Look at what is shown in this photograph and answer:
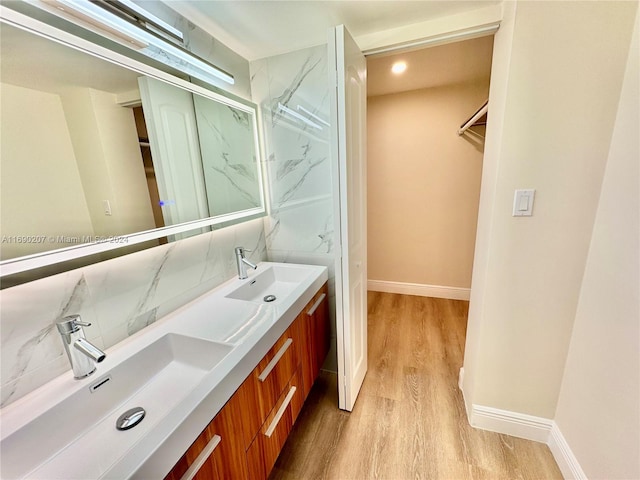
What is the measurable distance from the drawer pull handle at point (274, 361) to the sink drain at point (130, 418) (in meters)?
0.38

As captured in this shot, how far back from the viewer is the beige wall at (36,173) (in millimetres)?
728

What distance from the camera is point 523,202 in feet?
3.97

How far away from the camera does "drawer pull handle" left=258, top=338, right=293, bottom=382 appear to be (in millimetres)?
1006

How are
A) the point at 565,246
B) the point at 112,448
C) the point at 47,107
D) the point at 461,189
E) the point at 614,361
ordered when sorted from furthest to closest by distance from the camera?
the point at 461,189 < the point at 565,246 < the point at 614,361 < the point at 47,107 < the point at 112,448

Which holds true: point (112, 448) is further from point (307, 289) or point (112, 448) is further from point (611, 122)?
point (611, 122)

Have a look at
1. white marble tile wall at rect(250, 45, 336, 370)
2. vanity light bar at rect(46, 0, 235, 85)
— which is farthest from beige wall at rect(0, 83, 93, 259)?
white marble tile wall at rect(250, 45, 336, 370)

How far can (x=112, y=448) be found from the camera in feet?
2.15

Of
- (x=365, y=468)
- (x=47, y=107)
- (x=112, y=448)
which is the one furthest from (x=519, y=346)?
(x=47, y=107)

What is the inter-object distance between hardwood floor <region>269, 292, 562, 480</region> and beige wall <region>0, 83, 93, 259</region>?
4.87 ft

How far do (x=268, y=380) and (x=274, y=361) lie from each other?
73 mm

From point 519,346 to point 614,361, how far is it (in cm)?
38

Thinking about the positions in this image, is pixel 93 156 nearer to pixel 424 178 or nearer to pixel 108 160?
pixel 108 160

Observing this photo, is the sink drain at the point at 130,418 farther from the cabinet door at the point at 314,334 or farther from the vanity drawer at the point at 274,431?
the cabinet door at the point at 314,334

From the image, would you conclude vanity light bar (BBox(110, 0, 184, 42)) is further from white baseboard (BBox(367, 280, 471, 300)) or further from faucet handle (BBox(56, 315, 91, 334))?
white baseboard (BBox(367, 280, 471, 300))
